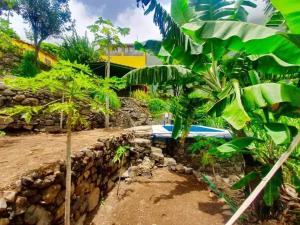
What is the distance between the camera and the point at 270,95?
2.76 m

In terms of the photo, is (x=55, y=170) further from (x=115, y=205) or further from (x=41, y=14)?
(x=41, y=14)

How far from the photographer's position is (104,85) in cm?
295

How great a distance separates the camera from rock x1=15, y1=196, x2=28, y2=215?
2.41 meters

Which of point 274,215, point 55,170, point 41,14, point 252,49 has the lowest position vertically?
point 274,215

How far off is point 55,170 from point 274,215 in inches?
155

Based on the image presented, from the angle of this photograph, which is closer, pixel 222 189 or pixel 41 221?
pixel 41 221

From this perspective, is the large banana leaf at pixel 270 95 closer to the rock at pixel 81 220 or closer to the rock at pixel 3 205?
the rock at pixel 3 205

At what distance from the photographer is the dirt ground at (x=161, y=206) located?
4430 millimetres

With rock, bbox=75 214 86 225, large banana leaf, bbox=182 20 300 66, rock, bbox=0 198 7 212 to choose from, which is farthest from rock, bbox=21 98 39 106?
large banana leaf, bbox=182 20 300 66

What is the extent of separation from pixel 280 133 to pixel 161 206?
326 cm

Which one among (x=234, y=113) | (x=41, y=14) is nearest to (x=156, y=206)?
(x=234, y=113)

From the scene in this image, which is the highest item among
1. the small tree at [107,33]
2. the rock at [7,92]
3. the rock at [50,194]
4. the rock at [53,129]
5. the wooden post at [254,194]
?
the small tree at [107,33]

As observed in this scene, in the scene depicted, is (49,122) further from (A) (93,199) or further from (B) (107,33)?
(A) (93,199)

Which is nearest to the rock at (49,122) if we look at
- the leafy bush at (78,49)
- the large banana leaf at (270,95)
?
the large banana leaf at (270,95)
